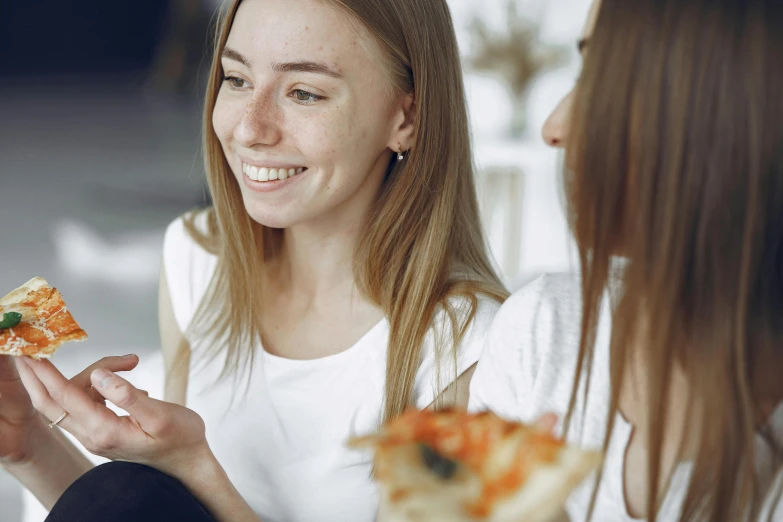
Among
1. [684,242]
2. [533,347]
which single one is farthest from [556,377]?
[684,242]

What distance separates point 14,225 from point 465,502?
4524 millimetres

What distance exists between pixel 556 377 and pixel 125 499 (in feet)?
2.02

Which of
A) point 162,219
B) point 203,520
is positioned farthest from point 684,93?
point 162,219

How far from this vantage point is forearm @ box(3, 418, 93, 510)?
143 cm

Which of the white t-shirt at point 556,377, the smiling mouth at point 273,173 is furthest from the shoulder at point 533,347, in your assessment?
the smiling mouth at point 273,173

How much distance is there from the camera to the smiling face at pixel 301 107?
1365 mm

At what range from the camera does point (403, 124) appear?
4.88ft

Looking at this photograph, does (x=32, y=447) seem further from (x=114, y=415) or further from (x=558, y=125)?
(x=558, y=125)

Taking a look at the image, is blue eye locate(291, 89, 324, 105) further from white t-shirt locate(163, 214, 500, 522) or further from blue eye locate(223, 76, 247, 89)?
white t-shirt locate(163, 214, 500, 522)

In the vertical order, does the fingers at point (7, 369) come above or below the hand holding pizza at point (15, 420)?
above

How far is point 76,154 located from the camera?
17.7 ft

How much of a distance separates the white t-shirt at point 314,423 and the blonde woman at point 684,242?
46cm

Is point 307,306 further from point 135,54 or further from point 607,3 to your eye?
point 135,54

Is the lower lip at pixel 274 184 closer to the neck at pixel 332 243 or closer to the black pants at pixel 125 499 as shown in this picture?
the neck at pixel 332 243
